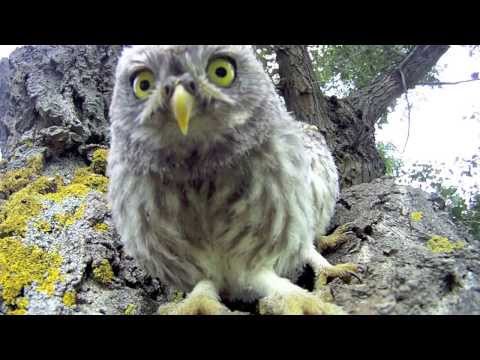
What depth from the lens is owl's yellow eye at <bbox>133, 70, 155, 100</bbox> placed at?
65.6 inches

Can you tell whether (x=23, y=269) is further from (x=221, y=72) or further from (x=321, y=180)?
(x=321, y=180)

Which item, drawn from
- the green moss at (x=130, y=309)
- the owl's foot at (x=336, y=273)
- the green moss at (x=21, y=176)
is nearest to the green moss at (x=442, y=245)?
the owl's foot at (x=336, y=273)

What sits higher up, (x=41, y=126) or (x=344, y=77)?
(x=344, y=77)

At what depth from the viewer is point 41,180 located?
245 centimetres

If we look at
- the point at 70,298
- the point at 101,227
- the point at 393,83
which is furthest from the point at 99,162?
the point at 393,83

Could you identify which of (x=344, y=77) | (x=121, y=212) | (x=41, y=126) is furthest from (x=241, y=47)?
(x=344, y=77)

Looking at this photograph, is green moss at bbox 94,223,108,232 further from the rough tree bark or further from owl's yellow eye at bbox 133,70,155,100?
the rough tree bark

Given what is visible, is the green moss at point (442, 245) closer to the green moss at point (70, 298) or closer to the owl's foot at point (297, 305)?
the owl's foot at point (297, 305)

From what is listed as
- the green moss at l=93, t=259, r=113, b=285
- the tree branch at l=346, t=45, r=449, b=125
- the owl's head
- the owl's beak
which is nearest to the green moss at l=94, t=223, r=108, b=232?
the green moss at l=93, t=259, r=113, b=285

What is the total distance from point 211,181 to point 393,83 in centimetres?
298

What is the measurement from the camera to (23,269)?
187 cm

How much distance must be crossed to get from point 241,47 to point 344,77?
2783mm
